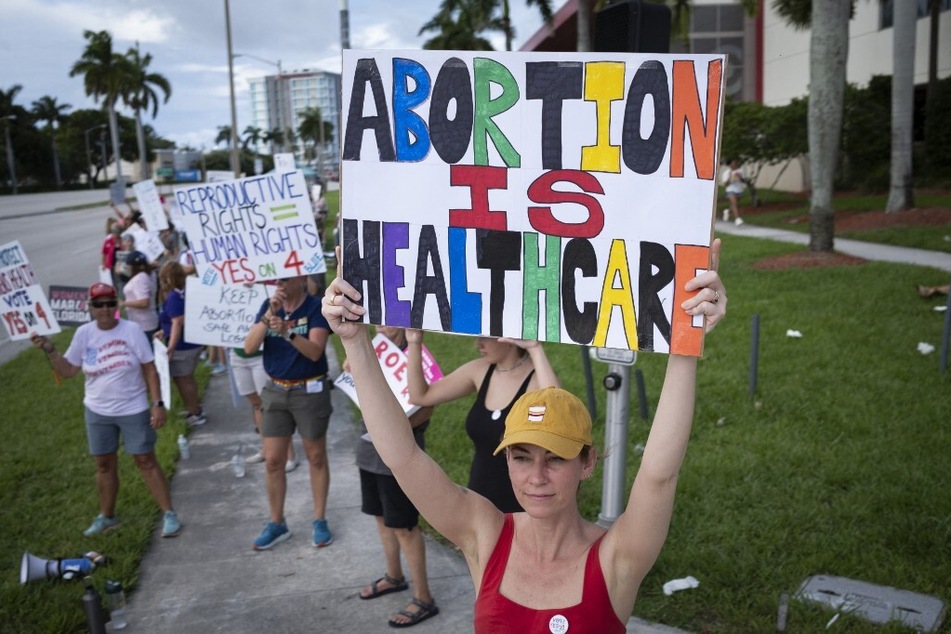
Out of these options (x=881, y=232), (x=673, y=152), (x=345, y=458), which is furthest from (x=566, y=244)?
(x=881, y=232)

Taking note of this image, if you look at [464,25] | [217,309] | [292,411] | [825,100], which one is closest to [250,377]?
[217,309]

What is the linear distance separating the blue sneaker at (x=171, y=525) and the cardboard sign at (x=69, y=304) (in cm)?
300

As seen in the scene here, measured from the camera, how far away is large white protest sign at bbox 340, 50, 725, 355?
233cm

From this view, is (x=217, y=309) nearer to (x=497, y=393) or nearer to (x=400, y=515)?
(x=400, y=515)

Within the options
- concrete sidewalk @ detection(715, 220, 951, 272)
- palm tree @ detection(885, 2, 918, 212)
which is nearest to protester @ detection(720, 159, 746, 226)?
concrete sidewalk @ detection(715, 220, 951, 272)

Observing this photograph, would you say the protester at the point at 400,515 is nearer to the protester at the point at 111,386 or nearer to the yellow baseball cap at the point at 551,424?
the protester at the point at 111,386

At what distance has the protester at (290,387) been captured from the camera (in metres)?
5.87

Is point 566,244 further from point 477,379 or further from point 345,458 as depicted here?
point 345,458

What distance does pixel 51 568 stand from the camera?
5398 mm

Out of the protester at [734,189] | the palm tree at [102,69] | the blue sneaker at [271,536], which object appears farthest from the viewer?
the palm tree at [102,69]

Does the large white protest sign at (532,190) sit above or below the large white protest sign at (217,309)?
above

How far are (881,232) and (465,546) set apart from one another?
17.8 m

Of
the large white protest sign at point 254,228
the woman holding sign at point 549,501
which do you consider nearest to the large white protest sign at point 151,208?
the large white protest sign at point 254,228

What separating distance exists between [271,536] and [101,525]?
4.35ft
